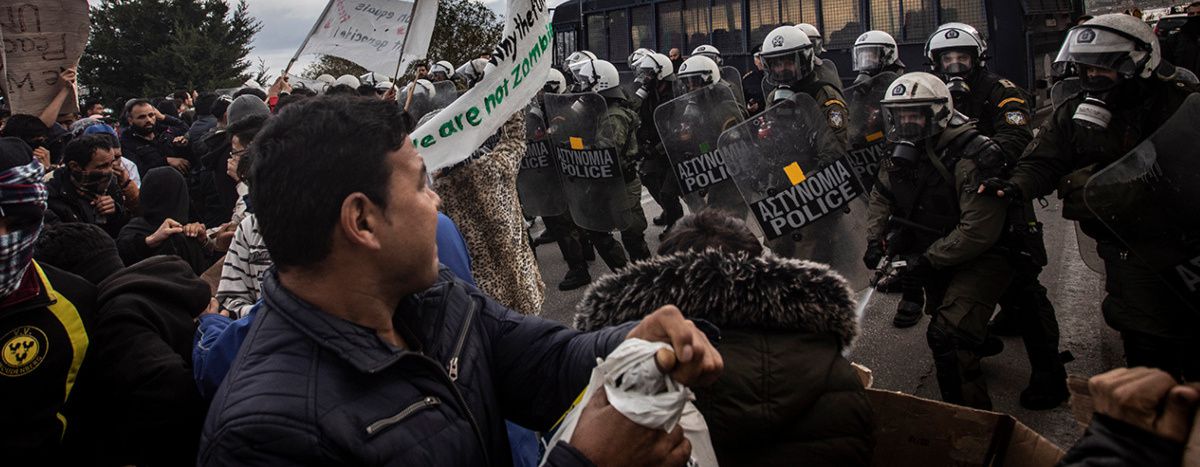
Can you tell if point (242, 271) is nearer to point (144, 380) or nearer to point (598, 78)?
point (144, 380)

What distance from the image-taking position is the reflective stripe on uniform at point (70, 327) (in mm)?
1903

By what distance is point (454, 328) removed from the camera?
154cm

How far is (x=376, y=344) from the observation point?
136 cm

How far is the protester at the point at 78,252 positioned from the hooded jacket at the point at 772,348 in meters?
1.59

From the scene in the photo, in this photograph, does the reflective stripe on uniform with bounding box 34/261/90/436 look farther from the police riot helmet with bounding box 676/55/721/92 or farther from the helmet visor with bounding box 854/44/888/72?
the helmet visor with bounding box 854/44/888/72

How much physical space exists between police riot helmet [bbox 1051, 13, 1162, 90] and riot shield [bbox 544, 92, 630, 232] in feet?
11.5

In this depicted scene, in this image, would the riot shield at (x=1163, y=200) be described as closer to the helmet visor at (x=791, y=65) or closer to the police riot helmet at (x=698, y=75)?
the helmet visor at (x=791, y=65)

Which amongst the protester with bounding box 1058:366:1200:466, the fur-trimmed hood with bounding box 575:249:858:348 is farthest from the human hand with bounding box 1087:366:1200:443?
the fur-trimmed hood with bounding box 575:249:858:348

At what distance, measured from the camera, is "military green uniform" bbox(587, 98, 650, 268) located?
21.6 ft

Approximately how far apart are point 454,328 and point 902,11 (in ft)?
34.6

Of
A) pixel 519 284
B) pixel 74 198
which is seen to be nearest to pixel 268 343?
pixel 519 284

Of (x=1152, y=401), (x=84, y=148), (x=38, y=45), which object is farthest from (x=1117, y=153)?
(x=84, y=148)

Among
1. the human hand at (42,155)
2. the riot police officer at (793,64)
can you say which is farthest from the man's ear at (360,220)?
the riot police officer at (793,64)

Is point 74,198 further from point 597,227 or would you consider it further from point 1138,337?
point 1138,337
